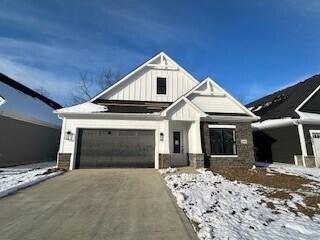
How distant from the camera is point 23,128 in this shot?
13945 mm

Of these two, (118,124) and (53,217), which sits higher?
(118,124)

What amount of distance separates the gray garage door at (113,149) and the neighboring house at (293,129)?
9216 mm

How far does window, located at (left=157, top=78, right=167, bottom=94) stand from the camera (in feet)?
50.0

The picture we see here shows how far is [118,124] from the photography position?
12461mm

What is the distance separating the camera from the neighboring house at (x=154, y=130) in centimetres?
1213

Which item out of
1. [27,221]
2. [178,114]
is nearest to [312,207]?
[27,221]

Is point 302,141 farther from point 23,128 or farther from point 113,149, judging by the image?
point 23,128

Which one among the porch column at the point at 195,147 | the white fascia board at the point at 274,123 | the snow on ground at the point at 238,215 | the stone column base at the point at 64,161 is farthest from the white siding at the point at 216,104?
the stone column base at the point at 64,161

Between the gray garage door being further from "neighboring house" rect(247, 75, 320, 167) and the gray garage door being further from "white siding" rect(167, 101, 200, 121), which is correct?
"neighboring house" rect(247, 75, 320, 167)

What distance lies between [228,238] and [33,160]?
580 inches

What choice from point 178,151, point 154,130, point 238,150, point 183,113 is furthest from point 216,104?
point 154,130

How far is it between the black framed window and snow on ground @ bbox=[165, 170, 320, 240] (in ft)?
17.3

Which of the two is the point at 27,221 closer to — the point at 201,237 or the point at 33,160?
the point at 201,237

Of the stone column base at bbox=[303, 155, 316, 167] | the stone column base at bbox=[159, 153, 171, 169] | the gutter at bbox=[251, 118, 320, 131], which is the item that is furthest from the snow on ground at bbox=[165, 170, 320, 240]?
the gutter at bbox=[251, 118, 320, 131]
